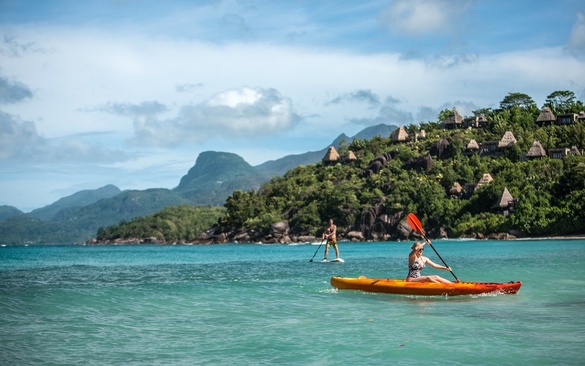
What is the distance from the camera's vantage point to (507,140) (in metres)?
106

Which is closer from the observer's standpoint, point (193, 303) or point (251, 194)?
point (193, 303)

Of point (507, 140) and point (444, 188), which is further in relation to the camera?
point (507, 140)

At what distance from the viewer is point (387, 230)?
101 meters

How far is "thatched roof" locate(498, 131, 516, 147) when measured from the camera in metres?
105

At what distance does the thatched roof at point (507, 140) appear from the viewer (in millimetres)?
105494

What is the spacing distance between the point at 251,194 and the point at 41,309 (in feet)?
355

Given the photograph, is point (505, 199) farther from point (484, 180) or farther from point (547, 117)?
point (547, 117)

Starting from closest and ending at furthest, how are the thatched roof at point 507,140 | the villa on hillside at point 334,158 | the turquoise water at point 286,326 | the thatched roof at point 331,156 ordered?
1. the turquoise water at point 286,326
2. the thatched roof at point 507,140
3. the villa on hillside at point 334,158
4. the thatched roof at point 331,156

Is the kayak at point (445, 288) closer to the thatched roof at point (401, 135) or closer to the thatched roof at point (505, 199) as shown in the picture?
the thatched roof at point (505, 199)

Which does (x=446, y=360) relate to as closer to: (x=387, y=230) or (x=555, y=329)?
(x=555, y=329)

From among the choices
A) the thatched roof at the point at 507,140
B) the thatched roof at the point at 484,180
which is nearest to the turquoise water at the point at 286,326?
the thatched roof at the point at 484,180

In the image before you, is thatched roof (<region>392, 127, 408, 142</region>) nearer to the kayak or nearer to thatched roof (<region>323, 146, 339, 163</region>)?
thatched roof (<region>323, 146, 339, 163</region>)

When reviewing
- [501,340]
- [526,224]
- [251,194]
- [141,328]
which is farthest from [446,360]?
[251,194]

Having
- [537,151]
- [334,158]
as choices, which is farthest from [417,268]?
[334,158]
